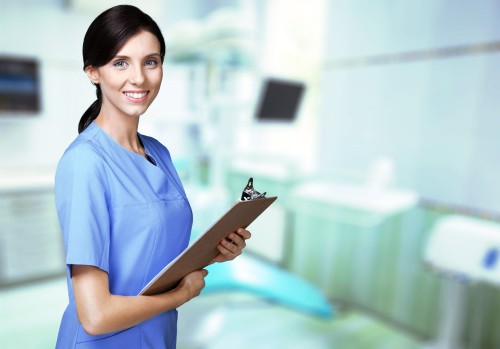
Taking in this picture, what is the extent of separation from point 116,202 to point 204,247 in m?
0.13

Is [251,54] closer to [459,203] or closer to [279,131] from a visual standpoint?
[459,203]

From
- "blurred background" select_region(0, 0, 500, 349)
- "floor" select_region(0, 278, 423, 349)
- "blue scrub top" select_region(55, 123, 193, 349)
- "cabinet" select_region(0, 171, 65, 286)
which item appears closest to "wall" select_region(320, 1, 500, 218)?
"blurred background" select_region(0, 0, 500, 349)

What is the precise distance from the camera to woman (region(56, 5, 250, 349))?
50 cm

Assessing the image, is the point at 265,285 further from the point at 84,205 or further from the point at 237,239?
the point at 84,205

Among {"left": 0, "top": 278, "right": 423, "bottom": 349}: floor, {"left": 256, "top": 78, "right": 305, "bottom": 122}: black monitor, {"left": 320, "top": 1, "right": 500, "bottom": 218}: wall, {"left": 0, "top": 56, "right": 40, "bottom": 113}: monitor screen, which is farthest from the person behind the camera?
{"left": 0, "top": 56, "right": 40, "bottom": 113}: monitor screen

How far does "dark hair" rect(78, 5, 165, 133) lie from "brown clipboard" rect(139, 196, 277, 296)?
0.23 meters

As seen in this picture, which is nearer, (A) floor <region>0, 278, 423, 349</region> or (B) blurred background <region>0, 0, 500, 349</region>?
(B) blurred background <region>0, 0, 500, 349</region>

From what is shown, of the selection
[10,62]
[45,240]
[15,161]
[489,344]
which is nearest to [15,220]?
[45,240]

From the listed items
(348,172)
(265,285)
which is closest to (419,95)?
(348,172)

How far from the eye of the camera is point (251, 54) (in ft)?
5.01

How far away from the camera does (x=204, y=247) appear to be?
55 cm

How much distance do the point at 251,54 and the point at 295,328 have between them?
2.03 meters

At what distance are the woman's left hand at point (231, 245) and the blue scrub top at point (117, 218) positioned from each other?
5 cm

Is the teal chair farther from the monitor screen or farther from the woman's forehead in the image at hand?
the monitor screen
